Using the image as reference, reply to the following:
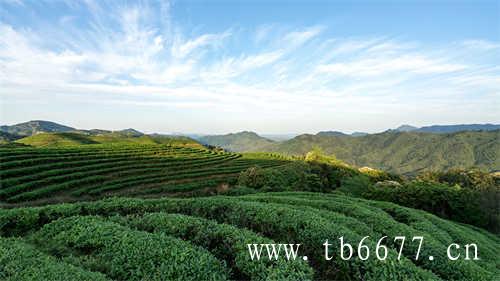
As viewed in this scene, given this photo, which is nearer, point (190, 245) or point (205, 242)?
point (190, 245)

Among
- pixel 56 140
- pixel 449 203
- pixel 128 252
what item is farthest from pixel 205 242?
pixel 56 140

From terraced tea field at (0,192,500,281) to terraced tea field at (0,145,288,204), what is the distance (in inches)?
796

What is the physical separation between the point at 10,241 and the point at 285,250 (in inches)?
259

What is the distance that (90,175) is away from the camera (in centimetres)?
3247

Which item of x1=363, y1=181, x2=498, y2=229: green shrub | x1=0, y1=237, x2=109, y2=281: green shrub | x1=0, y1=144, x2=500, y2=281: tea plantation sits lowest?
x1=363, y1=181, x2=498, y2=229: green shrub

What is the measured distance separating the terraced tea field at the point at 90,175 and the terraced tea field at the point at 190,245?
2023 cm

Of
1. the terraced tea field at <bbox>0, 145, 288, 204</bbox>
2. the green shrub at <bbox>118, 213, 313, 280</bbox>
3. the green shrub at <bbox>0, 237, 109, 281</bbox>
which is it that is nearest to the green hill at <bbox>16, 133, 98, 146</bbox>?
the terraced tea field at <bbox>0, 145, 288, 204</bbox>

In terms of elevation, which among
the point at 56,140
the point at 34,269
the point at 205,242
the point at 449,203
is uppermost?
the point at 56,140

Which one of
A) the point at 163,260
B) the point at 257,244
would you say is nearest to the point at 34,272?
the point at 163,260

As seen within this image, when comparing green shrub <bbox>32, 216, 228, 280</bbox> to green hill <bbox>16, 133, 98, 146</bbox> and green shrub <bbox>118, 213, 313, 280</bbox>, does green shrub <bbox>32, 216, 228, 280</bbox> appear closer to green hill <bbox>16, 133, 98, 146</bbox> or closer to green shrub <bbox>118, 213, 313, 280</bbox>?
green shrub <bbox>118, 213, 313, 280</bbox>

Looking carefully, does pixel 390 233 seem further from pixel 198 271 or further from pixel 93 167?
pixel 93 167

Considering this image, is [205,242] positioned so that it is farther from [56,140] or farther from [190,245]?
[56,140]

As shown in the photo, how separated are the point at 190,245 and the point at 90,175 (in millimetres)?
32024

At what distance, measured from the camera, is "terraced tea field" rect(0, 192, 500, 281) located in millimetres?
→ 5340
